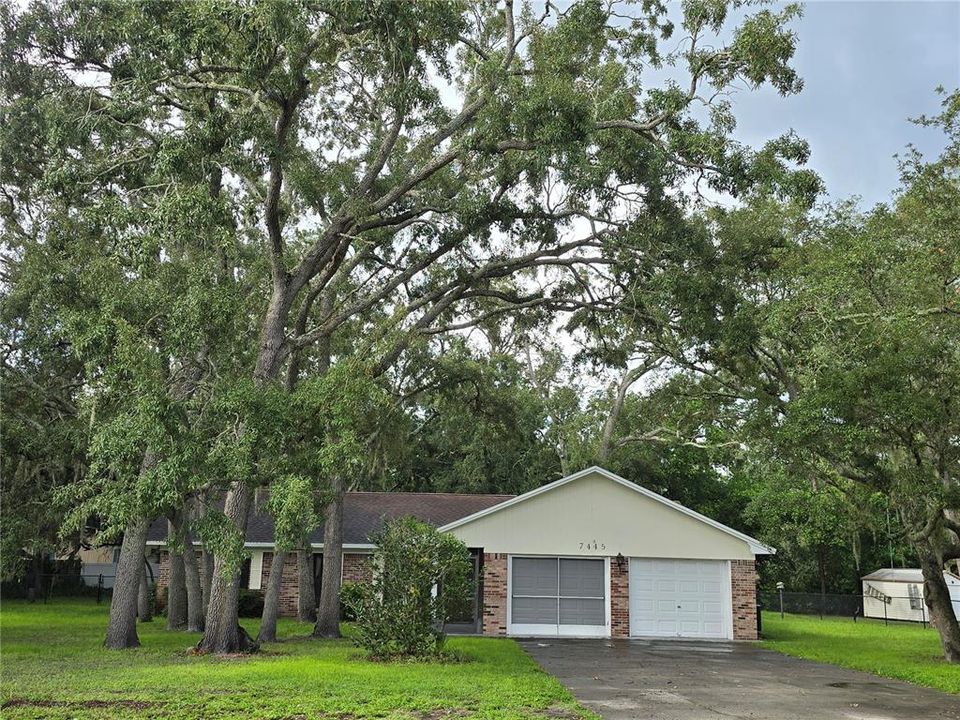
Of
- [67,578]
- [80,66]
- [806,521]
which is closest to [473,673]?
[80,66]

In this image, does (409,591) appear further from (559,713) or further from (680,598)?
(680,598)

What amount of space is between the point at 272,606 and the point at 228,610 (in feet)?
9.74

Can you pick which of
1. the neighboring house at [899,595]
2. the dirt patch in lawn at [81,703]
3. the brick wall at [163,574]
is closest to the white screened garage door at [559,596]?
the brick wall at [163,574]

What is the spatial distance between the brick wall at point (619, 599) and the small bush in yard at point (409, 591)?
24.1 feet

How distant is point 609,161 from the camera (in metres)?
14.3

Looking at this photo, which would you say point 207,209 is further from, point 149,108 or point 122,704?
point 122,704

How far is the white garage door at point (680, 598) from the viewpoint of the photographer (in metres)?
21.7

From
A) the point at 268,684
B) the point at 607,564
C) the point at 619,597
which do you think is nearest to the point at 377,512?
the point at 607,564

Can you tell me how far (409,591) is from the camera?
1453cm

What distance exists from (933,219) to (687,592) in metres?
11.9

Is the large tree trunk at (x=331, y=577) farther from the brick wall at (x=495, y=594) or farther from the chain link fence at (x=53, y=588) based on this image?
the chain link fence at (x=53, y=588)

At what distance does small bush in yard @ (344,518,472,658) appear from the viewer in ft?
47.1

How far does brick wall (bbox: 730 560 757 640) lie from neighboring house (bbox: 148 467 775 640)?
0.03 m

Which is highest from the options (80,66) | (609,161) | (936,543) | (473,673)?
(80,66)
